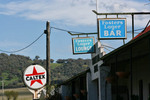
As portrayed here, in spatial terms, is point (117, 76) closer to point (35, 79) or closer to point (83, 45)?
point (35, 79)

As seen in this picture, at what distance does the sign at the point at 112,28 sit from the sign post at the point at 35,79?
337 inches

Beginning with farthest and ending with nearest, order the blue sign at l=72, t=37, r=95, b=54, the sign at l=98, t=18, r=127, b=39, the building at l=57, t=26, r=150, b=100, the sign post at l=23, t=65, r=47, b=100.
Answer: the blue sign at l=72, t=37, r=95, b=54
the sign at l=98, t=18, r=127, b=39
the building at l=57, t=26, r=150, b=100
the sign post at l=23, t=65, r=47, b=100

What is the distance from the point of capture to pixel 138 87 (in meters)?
23.2

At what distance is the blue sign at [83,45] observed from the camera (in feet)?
83.5

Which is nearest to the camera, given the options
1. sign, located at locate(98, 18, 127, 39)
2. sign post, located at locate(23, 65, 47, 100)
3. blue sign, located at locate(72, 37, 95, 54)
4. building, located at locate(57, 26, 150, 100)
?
sign post, located at locate(23, 65, 47, 100)

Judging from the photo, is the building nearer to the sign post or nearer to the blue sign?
the blue sign

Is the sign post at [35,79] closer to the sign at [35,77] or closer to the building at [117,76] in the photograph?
the sign at [35,77]

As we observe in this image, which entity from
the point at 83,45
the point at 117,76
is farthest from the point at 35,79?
the point at 83,45

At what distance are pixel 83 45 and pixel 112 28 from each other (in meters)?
2.89

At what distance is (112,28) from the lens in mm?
23219

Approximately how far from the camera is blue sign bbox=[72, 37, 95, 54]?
25.4m

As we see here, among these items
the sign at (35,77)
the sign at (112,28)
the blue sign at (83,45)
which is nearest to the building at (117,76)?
the blue sign at (83,45)

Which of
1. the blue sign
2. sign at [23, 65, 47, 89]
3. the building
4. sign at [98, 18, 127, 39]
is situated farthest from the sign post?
the blue sign

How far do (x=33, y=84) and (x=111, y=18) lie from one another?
31.8 feet
